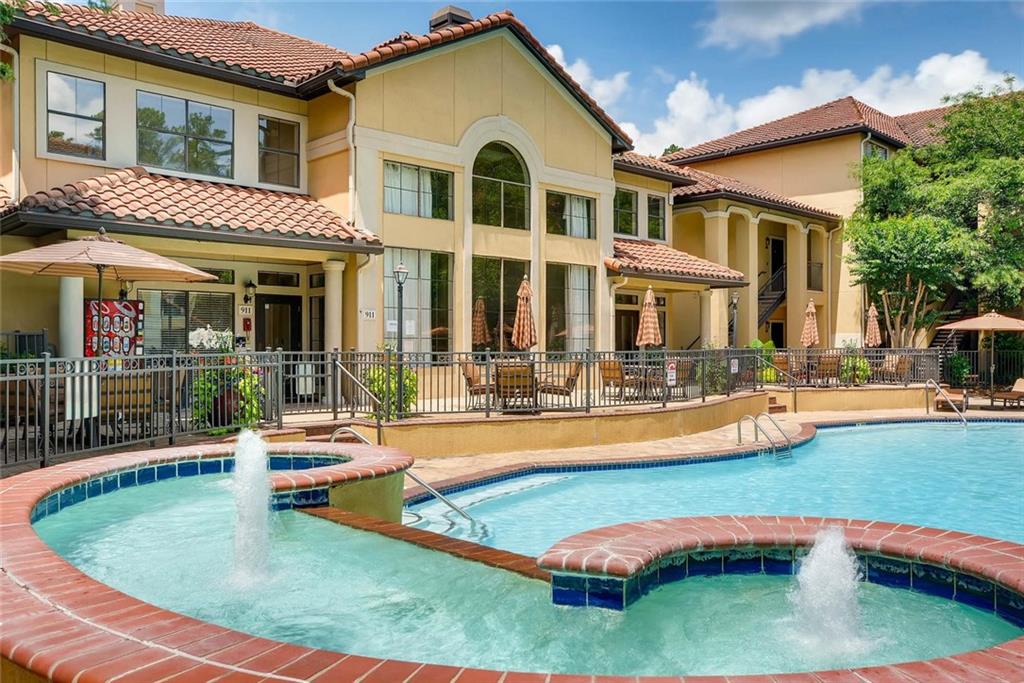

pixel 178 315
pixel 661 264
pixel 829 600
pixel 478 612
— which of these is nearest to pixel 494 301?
pixel 661 264

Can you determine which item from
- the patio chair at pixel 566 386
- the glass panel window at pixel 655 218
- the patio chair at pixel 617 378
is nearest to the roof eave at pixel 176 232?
the patio chair at pixel 566 386

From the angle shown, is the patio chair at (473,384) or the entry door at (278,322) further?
the entry door at (278,322)

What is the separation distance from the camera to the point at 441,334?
1633cm

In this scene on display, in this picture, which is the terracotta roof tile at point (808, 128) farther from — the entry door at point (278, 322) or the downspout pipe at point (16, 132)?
the downspout pipe at point (16, 132)

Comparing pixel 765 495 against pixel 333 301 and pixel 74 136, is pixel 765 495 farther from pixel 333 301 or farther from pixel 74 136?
pixel 74 136

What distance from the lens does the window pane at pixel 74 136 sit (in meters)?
12.9

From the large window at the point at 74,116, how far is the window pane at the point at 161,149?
2.46 ft

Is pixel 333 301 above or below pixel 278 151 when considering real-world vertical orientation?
below

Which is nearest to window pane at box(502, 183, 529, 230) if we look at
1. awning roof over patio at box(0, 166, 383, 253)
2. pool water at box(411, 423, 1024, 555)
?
awning roof over patio at box(0, 166, 383, 253)

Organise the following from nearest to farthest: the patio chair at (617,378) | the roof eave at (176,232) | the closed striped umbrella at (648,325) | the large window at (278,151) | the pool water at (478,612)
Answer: the pool water at (478,612), the roof eave at (176,232), the patio chair at (617,378), the large window at (278,151), the closed striped umbrella at (648,325)

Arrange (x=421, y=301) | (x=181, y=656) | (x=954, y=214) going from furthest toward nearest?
(x=954, y=214)
(x=421, y=301)
(x=181, y=656)

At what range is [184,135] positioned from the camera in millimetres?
14500

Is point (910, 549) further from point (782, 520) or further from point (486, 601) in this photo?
point (486, 601)

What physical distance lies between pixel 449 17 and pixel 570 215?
567cm
